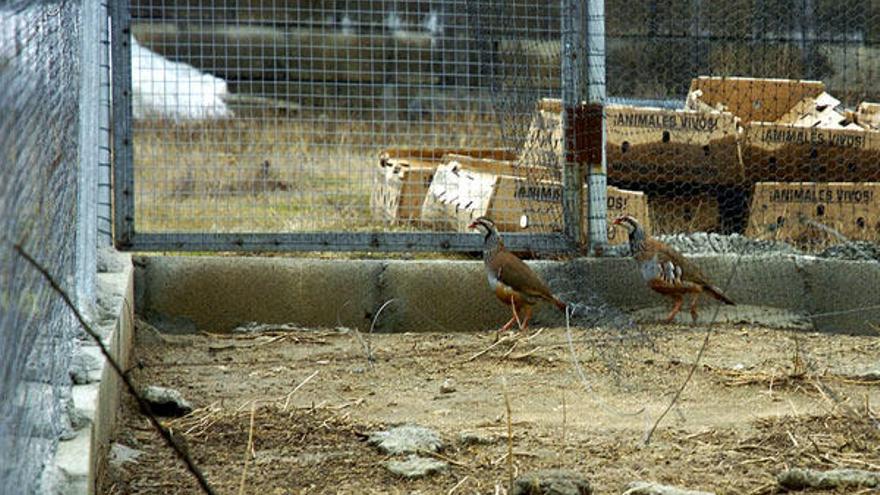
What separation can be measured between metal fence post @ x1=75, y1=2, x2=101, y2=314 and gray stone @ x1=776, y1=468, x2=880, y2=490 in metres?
2.38

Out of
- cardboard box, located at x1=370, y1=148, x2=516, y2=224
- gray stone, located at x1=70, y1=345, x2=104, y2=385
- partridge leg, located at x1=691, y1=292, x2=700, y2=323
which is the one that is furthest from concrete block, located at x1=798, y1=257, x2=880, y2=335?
gray stone, located at x1=70, y1=345, x2=104, y2=385

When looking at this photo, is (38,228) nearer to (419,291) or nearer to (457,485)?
(457,485)

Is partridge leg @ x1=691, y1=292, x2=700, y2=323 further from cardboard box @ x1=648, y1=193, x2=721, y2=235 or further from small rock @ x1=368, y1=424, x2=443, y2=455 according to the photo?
small rock @ x1=368, y1=424, x2=443, y2=455

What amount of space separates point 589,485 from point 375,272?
143 inches

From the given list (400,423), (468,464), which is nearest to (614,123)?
(400,423)

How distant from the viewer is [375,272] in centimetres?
761

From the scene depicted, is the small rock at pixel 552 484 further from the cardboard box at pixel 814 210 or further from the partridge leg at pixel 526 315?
the cardboard box at pixel 814 210

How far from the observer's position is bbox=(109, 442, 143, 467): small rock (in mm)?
4371

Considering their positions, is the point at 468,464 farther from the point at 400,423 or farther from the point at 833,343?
the point at 833,343

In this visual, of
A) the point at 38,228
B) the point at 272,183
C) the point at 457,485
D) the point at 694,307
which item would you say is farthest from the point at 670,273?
the point at 38,228

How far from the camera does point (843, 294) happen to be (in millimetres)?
7754

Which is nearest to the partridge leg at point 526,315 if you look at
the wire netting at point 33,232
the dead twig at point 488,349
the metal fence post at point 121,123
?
the dead twig at point 488,349

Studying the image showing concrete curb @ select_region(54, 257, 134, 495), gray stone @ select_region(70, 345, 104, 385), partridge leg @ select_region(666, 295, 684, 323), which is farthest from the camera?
partridge leg @ select_region(666, 295, 684, 323)

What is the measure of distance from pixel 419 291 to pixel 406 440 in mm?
2937
